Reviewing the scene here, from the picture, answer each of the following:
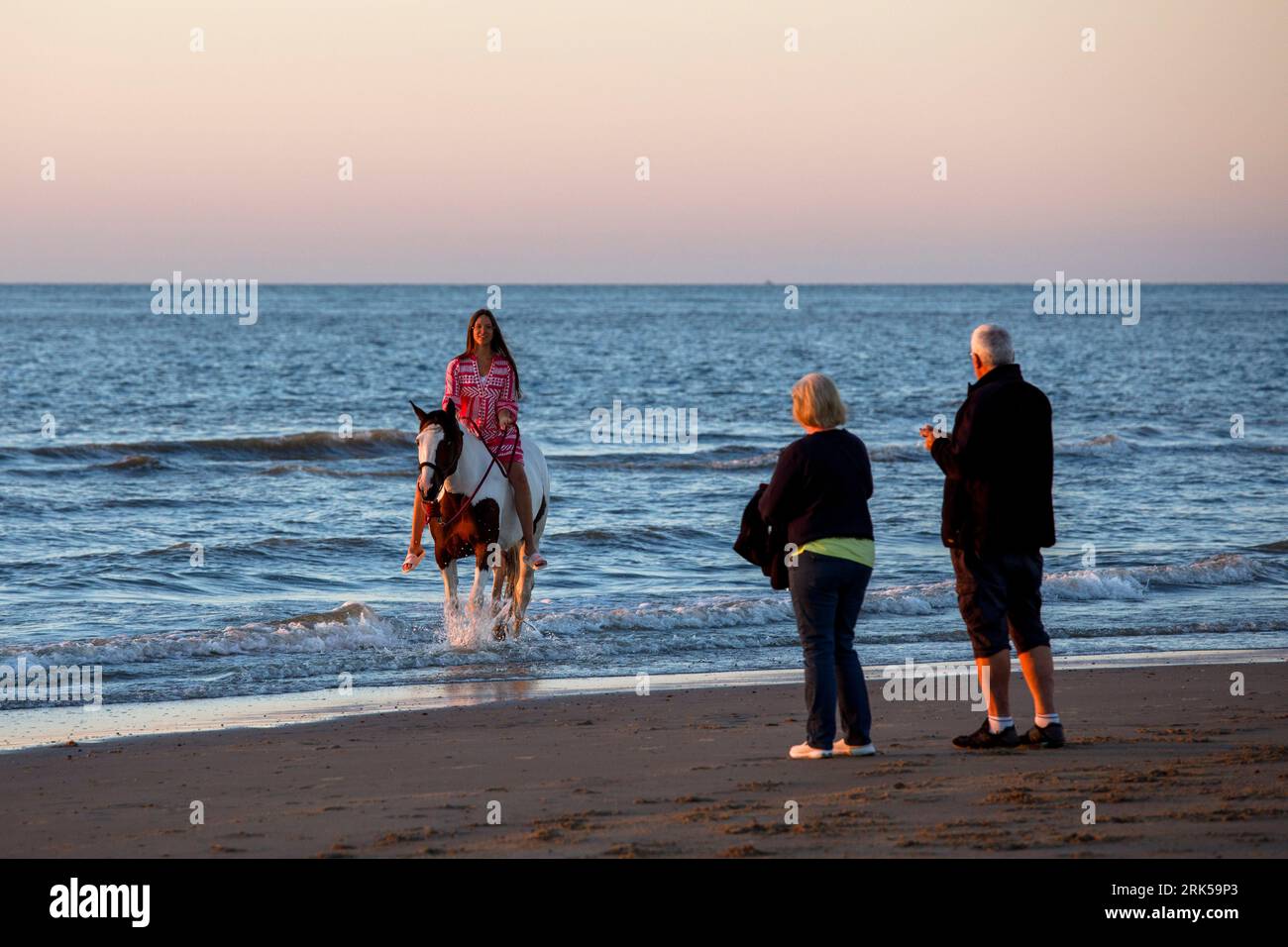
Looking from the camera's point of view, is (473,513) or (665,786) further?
(473,513)

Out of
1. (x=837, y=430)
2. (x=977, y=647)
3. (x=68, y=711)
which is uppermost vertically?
(x=837, y=430)

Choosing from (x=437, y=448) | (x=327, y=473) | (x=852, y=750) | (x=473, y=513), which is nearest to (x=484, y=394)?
(x=437, y=448)

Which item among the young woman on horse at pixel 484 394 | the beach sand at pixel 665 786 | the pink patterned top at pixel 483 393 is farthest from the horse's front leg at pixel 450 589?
the beach sand at pixel 665 786

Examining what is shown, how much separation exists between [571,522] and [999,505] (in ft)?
38.4

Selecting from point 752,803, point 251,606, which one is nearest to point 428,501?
point 251,606

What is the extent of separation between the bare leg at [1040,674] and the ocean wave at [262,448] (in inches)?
814

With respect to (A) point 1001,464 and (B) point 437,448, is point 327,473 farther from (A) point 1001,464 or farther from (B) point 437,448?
(A) point 1001,464

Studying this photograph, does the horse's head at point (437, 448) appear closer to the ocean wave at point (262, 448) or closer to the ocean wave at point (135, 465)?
the ocean wave at point (135, 465)

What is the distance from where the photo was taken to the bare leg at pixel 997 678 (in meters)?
6.96

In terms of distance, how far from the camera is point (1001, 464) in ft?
22.2

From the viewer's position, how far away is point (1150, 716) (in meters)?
8.18

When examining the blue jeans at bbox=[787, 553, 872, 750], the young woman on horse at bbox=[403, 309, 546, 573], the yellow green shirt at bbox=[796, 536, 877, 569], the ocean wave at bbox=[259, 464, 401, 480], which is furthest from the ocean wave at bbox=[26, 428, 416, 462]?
the yellow green shirt at bbox=[796, 536, 877, 569]
